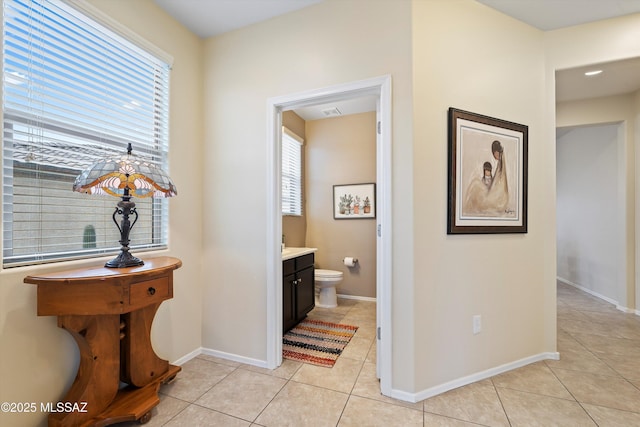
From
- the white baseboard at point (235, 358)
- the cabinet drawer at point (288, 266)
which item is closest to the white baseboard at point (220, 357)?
the white baseboard at point (235, 358)

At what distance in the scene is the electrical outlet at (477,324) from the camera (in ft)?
6.58

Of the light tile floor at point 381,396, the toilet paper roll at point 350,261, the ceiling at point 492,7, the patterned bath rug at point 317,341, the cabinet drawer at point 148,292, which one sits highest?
the ceiling at point 492,7

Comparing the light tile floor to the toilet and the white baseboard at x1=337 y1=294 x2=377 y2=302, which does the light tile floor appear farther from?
the white baseboard at x1=337 y1=294 x2=377 y2=302

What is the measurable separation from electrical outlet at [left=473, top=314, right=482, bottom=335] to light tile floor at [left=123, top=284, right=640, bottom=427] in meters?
0.36

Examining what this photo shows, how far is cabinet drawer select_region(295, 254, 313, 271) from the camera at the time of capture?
296cm

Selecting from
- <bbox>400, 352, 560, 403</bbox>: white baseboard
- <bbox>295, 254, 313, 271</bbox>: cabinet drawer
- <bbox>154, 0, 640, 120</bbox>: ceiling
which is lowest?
<bbox>400, 352, 560, 403</bbox>: white baseboard

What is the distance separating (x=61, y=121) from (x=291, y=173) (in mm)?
2624

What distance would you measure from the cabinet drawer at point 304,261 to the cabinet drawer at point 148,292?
4.69ft

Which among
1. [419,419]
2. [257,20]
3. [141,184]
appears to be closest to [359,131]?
[257,20]

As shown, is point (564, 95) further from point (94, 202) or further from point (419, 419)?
point (94, 202)

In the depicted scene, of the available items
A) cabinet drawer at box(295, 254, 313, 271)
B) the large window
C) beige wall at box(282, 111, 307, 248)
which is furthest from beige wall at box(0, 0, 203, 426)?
beige wall at box(282, 111, 307, 248)

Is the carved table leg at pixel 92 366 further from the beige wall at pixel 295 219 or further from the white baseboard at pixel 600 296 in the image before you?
the white baseboard at pixel 600 296

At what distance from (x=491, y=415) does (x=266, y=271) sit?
5.68 ft

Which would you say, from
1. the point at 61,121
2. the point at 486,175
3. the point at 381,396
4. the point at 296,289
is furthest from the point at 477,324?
the point at 61,121
